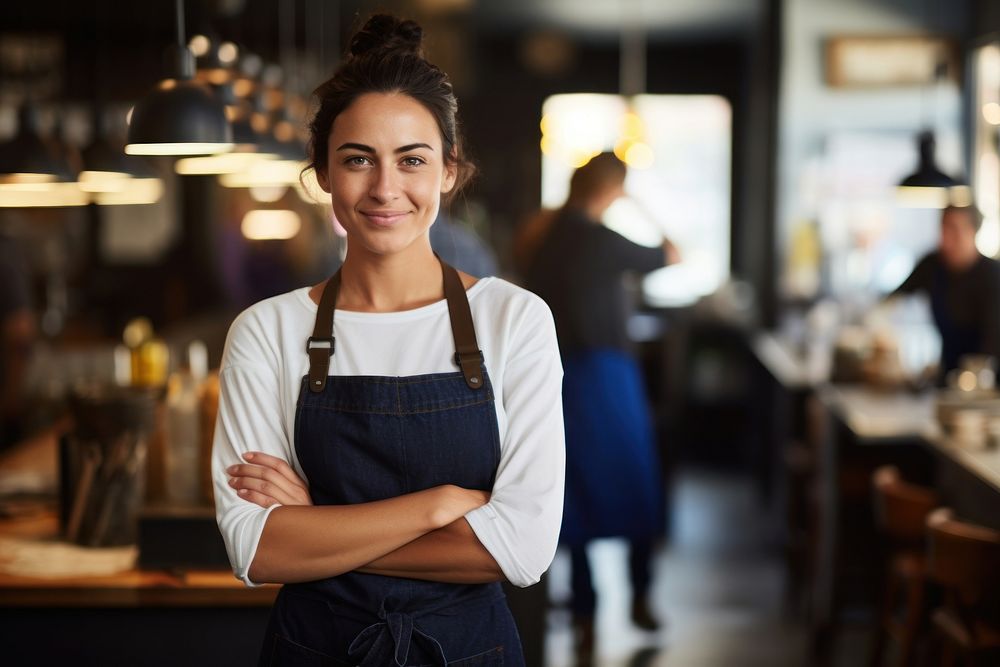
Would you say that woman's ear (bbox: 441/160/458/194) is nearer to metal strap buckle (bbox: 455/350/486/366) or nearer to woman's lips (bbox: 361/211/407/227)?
woman's lips (bbox: 361/211/407/227)

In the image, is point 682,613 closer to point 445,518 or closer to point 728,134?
point 445,518

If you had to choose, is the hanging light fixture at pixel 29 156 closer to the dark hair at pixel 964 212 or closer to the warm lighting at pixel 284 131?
the warm lighting at pixel 284 131

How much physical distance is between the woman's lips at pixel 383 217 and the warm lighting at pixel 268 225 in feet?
24.6

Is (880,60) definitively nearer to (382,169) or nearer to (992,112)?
(992,112)

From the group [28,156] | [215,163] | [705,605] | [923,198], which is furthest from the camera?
[923,198]

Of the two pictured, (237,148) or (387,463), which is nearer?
(387,463)

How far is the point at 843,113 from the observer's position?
7691mm

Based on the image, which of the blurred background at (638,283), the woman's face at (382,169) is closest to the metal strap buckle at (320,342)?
the woman's face at (382,169)

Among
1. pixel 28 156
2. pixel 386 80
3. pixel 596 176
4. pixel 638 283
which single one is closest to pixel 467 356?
pixel 386 80

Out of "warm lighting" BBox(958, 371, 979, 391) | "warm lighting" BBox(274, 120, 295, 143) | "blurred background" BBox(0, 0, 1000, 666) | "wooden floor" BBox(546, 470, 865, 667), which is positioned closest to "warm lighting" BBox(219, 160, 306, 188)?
"blurred background" BBox(0, 0, 1000, 666)

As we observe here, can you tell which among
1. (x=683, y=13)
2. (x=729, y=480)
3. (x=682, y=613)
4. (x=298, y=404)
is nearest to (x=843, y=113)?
(x=683, y=13)

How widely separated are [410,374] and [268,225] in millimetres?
7649

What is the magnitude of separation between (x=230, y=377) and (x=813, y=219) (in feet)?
21.5

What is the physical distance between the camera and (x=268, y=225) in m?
9.21
